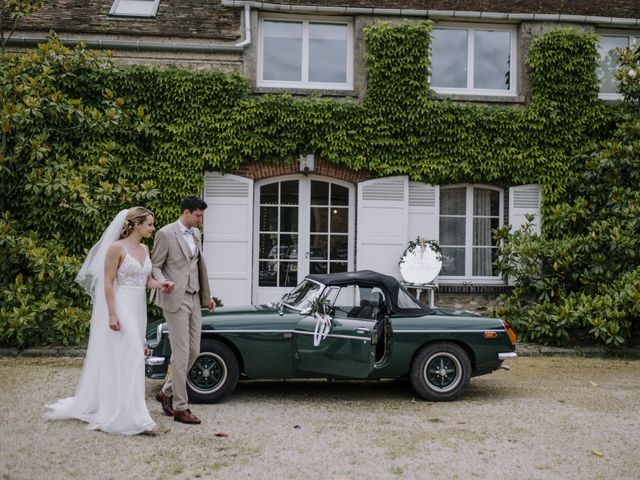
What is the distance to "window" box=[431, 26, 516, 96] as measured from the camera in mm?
12883

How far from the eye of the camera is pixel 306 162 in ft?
39.4

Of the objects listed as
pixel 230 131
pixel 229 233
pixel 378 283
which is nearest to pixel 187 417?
pixel 378 283

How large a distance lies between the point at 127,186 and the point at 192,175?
1.23m

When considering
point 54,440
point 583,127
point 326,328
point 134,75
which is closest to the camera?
point 54,440

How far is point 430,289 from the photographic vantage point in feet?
39.0

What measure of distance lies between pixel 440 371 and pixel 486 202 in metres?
6.22

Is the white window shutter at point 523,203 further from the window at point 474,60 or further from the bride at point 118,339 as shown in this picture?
the bride at point 118,339

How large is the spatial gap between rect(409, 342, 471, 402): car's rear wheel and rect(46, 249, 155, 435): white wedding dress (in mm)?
2866

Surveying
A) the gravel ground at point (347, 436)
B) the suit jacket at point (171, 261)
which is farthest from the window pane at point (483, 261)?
the suit jacket at point (171, 261)

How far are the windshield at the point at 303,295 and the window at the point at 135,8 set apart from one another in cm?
758

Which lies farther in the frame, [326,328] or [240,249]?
[240,249]

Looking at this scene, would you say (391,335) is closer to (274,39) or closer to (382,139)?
(382,139)

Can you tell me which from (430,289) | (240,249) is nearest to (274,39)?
(240,249)

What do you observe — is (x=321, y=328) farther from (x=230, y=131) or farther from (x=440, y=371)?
(x=230, y=131)
